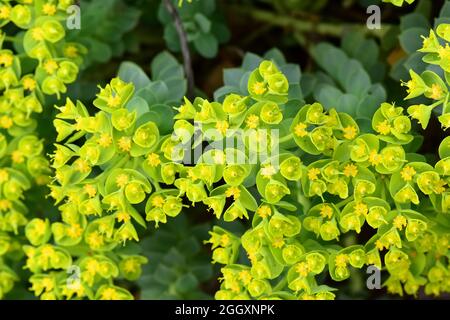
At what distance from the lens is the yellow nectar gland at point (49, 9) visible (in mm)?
1682

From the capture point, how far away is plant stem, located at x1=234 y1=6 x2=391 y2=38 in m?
2.01

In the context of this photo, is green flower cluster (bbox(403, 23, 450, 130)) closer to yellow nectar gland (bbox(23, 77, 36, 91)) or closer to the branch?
the branch

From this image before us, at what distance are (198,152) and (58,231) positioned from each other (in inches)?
16.9

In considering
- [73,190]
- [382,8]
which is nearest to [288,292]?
[73,190]

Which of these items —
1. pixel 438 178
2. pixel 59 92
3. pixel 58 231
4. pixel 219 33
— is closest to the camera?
pixel 438 178

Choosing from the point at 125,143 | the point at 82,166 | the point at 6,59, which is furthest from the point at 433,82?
the point at 6,59

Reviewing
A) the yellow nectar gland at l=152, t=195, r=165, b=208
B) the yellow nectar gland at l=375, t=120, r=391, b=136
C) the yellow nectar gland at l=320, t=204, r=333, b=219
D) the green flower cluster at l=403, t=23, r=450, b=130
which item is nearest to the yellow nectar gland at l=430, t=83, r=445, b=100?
the green flower cluster at l=403, t=23, r=450, b=130

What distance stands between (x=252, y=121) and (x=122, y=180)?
1.07ft

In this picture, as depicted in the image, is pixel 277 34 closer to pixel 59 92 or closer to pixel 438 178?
pixel 59 92

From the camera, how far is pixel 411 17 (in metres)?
1.76

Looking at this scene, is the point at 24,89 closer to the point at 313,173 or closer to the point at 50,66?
the point at 50,66

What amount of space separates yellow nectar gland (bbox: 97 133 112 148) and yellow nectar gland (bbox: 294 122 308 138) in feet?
1.39

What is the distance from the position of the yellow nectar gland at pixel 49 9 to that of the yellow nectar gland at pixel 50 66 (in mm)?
121

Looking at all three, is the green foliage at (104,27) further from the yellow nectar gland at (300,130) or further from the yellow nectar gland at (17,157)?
the yellow nectar gland at (300,130)
